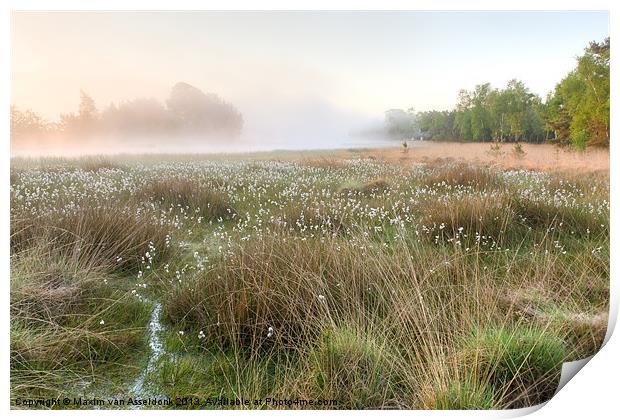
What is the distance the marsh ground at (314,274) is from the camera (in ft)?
9.03

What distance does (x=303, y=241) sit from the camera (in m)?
3.13

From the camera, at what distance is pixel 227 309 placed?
→ 292cm

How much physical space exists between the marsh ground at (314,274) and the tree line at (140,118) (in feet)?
0.73

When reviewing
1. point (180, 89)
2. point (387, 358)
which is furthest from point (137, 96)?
point (387, 358)

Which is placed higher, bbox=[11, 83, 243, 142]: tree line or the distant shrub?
bbox=[11, 83, 243, 142]: tree line

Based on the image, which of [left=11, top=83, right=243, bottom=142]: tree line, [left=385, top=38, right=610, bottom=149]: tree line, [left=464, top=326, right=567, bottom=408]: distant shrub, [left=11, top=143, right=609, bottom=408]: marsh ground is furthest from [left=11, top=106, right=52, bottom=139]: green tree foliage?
[left=464, top=326, right=567, bottom=408]: distant shrub

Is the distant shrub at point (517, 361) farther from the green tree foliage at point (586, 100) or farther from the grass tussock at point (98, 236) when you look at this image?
the grass tussock at point (98, 236)

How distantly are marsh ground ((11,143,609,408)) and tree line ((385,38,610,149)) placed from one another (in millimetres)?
Answer: 125

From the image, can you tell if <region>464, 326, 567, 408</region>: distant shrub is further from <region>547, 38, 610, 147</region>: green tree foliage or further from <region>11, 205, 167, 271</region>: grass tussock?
<region>11, 205, 167, 271</region>: grass tussock

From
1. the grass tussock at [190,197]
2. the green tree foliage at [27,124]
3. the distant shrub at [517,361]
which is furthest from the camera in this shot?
the grass tussock at [190,197]

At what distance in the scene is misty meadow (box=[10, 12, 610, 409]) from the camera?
277cm

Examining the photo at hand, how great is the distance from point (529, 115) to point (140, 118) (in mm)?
2788

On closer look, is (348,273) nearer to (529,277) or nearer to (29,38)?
(529,277)

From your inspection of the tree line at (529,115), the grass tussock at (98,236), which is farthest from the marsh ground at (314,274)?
the tree line at (529,115)
